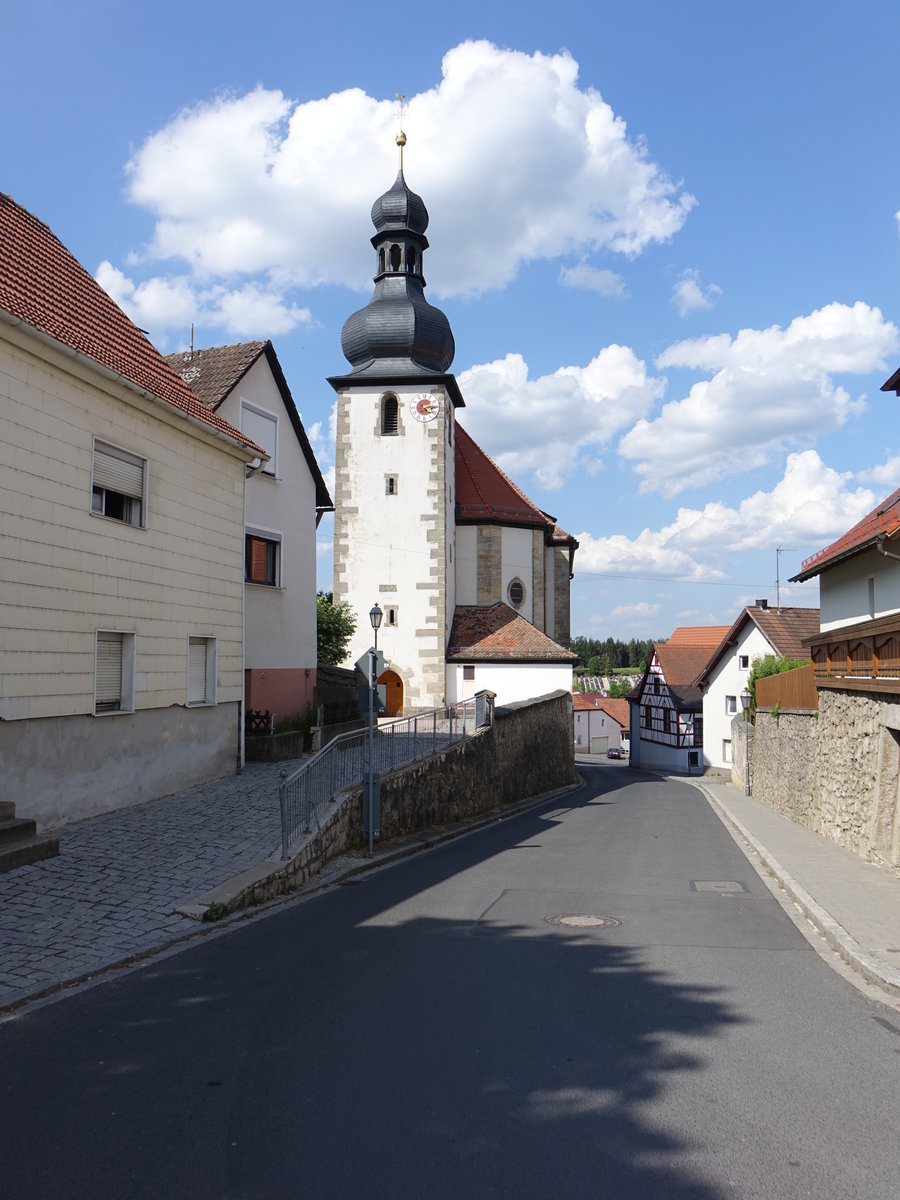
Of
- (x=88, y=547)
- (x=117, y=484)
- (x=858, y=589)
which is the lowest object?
(x=88, y=547)

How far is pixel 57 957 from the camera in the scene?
7.17 metres

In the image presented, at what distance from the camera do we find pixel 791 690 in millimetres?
23516

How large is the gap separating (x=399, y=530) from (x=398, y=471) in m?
2.20

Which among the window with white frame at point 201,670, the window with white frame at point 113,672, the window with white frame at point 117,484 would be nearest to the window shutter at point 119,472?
the window with white frame at point 117,484

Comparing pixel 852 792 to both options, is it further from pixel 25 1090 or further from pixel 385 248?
pixel 385 248

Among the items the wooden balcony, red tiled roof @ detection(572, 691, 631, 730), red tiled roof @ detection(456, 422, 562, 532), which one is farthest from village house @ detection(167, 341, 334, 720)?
red tiled roof @ detection(572, 691, 631, 730)

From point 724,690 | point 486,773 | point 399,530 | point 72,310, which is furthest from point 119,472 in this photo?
point 724,690

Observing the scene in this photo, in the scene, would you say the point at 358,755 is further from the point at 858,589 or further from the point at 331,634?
the point at 331,634

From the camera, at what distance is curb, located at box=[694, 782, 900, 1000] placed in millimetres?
7257

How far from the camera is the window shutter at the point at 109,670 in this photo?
513 inches

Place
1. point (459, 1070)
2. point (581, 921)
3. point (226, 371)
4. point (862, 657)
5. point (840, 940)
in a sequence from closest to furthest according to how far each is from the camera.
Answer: point (459, 1070) < point (840, 940) < point (581, 921) < point (862, 657) < point (226, 371)

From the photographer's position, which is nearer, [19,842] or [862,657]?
[19,842]

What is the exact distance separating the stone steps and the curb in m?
7.71

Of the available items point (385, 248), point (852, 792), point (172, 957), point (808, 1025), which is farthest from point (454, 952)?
point (385, 248)
